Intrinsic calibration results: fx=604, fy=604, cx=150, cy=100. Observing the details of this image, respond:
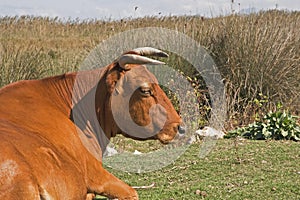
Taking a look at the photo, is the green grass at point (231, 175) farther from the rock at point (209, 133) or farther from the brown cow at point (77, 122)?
the brown cow at point (77, 122)

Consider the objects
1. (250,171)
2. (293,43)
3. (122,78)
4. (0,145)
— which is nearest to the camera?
(0,145)

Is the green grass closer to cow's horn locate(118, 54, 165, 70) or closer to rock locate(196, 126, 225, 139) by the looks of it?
rock locate(196, 126, 225, 139)

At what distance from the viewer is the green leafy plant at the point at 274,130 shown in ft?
29.7

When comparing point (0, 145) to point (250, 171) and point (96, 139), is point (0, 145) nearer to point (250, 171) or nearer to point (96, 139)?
point (96, 139)

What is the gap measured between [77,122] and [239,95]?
6.49 metres

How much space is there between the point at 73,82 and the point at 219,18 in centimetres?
800

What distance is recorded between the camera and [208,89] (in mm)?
10586

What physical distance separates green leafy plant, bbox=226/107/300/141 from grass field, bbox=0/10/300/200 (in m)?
0.37

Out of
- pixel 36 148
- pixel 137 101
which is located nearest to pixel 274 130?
pixel 137 101

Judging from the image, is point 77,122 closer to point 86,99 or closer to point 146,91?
point 86,99

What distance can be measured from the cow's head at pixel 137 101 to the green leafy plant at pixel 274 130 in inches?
177

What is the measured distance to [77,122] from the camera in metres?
4.59

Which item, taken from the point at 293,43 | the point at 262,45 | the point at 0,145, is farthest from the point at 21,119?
the point at 293,43

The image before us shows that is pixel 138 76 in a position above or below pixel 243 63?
above
